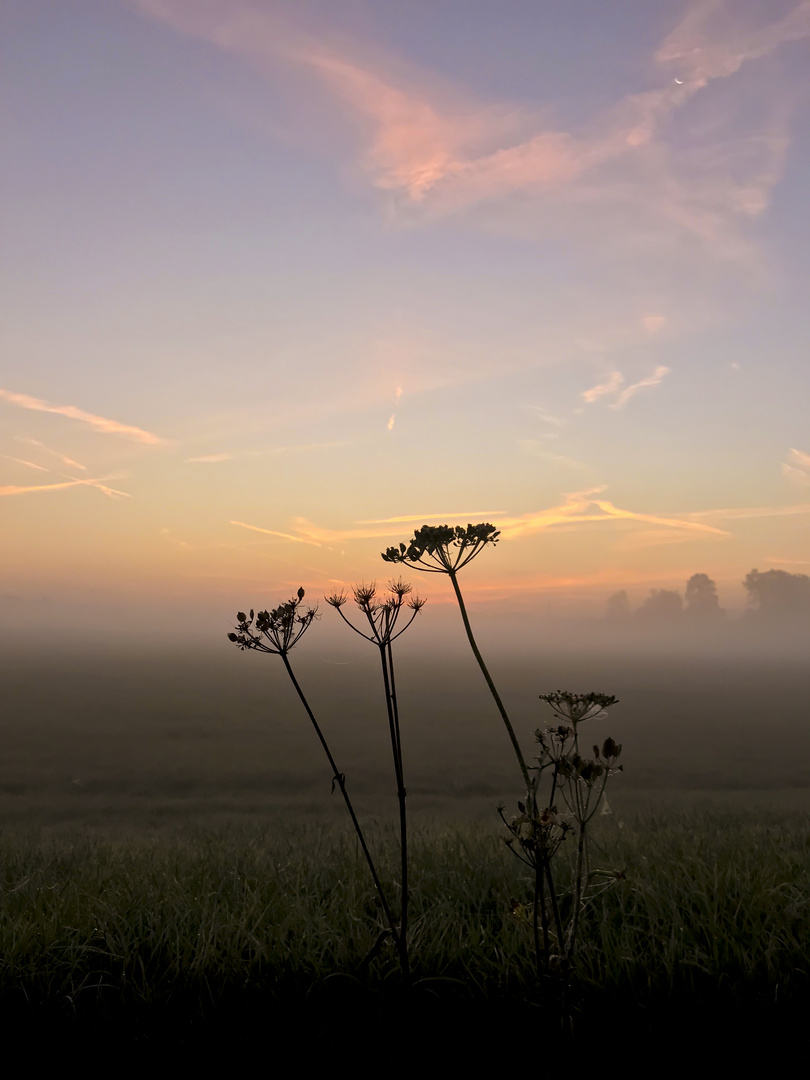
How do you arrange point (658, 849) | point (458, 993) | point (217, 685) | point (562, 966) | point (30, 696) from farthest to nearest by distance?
point (217, 685) → point (30, 696) → point (658, 849) → point (458, 993) → point (562, 966)

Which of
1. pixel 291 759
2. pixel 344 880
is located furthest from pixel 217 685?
pixel 344 880

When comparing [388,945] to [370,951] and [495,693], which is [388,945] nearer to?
[370,951]

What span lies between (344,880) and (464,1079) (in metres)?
2.47

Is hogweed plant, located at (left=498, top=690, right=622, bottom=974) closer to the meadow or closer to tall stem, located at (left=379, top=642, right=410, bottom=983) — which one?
the meadow

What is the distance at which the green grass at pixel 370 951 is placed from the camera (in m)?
3.47

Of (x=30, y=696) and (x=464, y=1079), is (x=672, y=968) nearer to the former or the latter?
(x=464, y=1079)

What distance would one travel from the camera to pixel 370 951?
3.10m

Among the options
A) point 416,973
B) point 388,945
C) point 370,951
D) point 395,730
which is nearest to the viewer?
point 395,730

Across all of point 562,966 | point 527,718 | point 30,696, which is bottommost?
point 527,718

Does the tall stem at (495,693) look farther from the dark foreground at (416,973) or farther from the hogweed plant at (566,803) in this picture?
the dark foreground at (416,973)

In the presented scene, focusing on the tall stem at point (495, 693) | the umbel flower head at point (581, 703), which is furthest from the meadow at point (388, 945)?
the umbel flower head at point (581, 703)

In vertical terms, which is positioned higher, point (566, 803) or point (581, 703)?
point (581, 703)

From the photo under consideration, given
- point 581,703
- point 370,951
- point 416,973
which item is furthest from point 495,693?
point 416,973

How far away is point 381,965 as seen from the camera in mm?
3693
